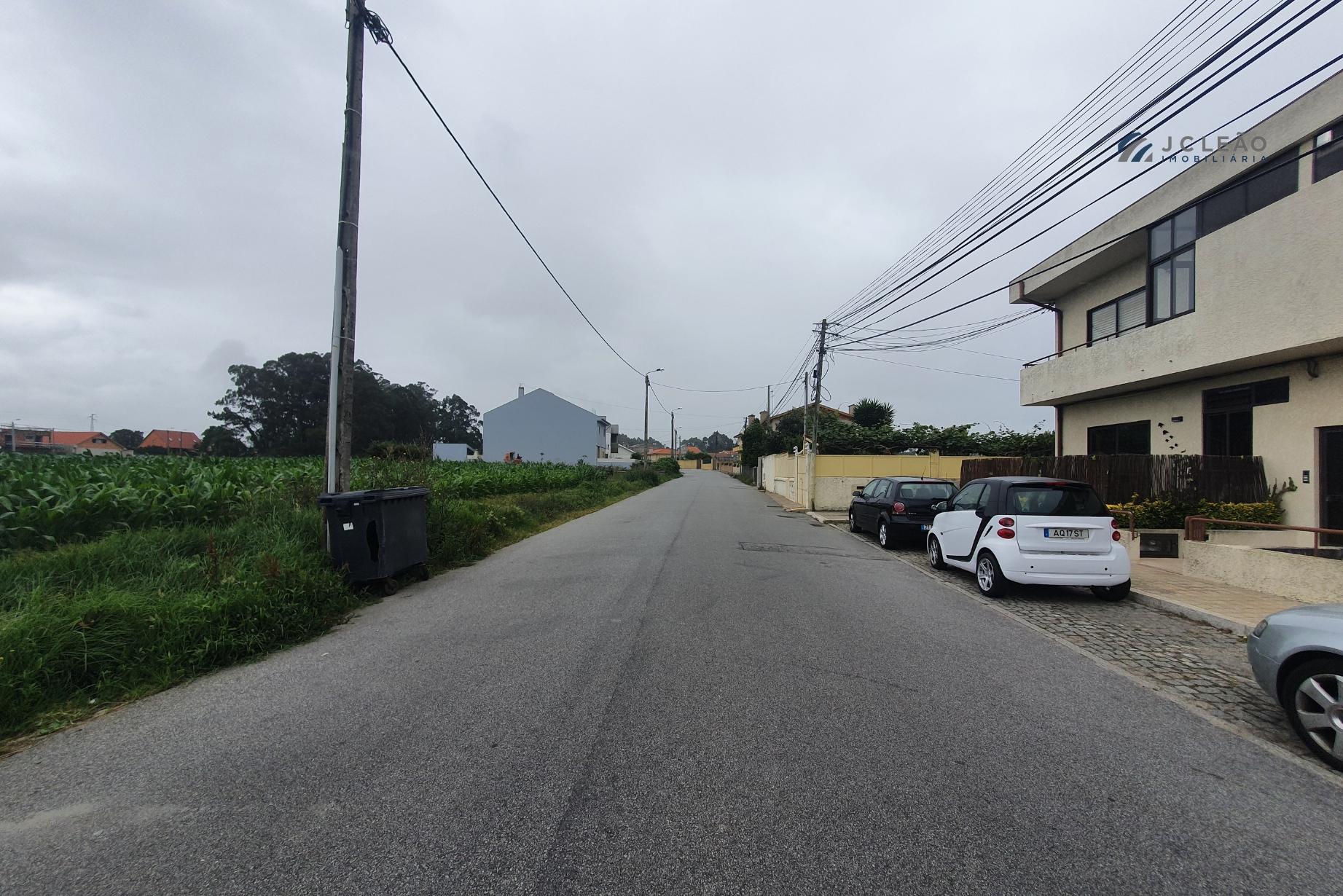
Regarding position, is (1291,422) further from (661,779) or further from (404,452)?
(404,452)

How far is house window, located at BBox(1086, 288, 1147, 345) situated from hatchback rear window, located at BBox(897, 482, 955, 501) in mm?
5126

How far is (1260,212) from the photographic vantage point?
33.2ft

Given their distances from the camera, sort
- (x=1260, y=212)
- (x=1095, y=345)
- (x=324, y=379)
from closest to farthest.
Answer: (x=1260, y=212) < (x=1095, y=345) < (x=324, y=379)

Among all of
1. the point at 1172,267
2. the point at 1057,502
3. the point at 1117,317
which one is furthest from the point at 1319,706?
the point at 1117,317

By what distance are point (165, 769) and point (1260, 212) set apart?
1450 centimetres

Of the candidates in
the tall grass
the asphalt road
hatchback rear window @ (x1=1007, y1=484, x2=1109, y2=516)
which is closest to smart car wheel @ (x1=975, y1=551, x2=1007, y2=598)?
hatchback rear window @ (x1=1007, y1=484, x2=1109, y2=516)

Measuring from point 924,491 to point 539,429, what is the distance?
58125 mm

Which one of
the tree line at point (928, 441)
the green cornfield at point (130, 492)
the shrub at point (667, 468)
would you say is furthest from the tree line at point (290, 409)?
the green cornfield at point (130, 492)

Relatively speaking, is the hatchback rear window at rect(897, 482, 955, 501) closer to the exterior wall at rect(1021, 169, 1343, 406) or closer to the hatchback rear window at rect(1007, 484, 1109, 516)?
the exterior wall at rect(1021, 169, 1343, 406)

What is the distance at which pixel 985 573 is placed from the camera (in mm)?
8281

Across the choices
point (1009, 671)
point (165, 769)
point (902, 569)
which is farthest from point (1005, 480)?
point (165, 769)

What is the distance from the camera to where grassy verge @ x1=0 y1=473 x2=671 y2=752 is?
4.37 metres

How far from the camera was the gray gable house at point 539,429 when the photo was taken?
6794cm

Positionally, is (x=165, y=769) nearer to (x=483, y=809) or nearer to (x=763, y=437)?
(x=483, y=809)
